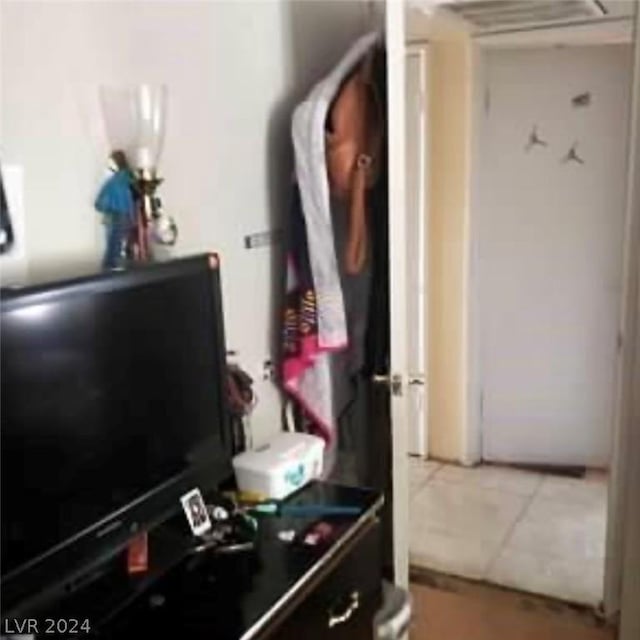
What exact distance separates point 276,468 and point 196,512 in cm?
24

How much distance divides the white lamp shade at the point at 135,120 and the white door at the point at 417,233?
1933 mm

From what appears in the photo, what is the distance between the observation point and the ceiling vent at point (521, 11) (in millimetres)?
2844

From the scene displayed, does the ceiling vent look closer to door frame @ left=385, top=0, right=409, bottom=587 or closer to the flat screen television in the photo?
door frame @ left=385, top=0, right=409, bottom=587

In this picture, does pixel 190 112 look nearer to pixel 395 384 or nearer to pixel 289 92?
pixel 289 92

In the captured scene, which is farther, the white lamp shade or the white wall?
the white lamp shade

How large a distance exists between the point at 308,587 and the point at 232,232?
92 centimetres

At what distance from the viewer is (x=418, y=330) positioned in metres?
3.69

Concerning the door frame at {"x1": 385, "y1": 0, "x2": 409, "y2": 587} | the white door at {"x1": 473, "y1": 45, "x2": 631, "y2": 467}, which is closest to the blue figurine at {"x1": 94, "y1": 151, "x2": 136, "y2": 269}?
the door frame at {"x1": 385, "y1": 0, "x2": 409, "y2": 587}

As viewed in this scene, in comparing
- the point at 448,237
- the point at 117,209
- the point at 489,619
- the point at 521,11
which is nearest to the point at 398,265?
the point at 117,209

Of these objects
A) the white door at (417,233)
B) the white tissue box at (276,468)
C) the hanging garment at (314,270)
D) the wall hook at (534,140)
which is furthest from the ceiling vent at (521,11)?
the white tissue box at (276,468)

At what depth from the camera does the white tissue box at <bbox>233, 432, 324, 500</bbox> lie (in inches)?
64.9

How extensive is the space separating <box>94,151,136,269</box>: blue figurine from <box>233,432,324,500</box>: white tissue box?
530 millimetres

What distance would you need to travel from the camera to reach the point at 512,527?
3.15 m

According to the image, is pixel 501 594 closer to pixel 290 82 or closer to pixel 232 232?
pixel 232 232
